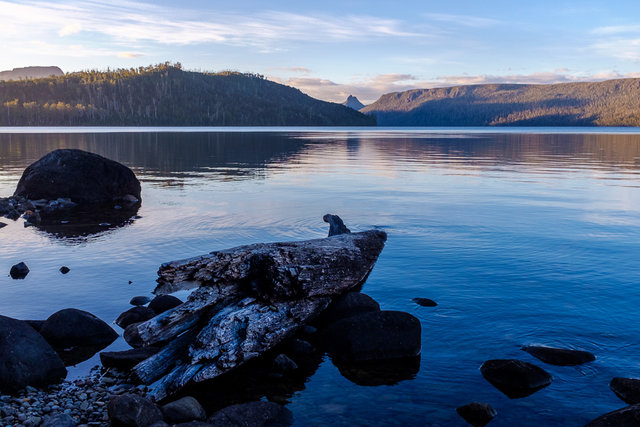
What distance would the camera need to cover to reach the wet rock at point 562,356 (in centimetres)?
992

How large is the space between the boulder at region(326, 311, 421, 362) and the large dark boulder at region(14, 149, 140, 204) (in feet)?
71.6

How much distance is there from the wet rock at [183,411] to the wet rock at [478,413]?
4044 millimetres

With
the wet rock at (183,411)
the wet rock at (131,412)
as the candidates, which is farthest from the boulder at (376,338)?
the wet rock at (131,412)

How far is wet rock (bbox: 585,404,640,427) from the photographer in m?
7.23

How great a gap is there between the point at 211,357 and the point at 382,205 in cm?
1854

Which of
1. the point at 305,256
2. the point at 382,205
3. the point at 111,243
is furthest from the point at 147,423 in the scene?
the point at 382,205

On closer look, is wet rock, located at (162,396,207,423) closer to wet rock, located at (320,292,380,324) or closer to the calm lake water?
the calm lake water

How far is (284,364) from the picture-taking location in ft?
32.6

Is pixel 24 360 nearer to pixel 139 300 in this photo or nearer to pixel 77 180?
pixel 139 300

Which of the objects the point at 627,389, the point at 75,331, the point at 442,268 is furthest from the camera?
the point at 442,268

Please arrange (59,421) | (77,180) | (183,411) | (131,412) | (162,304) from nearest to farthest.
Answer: (59,421)
(131,412)
(183,411)
(162,304)
(77,180)

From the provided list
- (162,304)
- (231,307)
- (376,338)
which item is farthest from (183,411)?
(162,304)

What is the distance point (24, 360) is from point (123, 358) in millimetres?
1613

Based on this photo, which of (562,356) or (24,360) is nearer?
(24,360)
